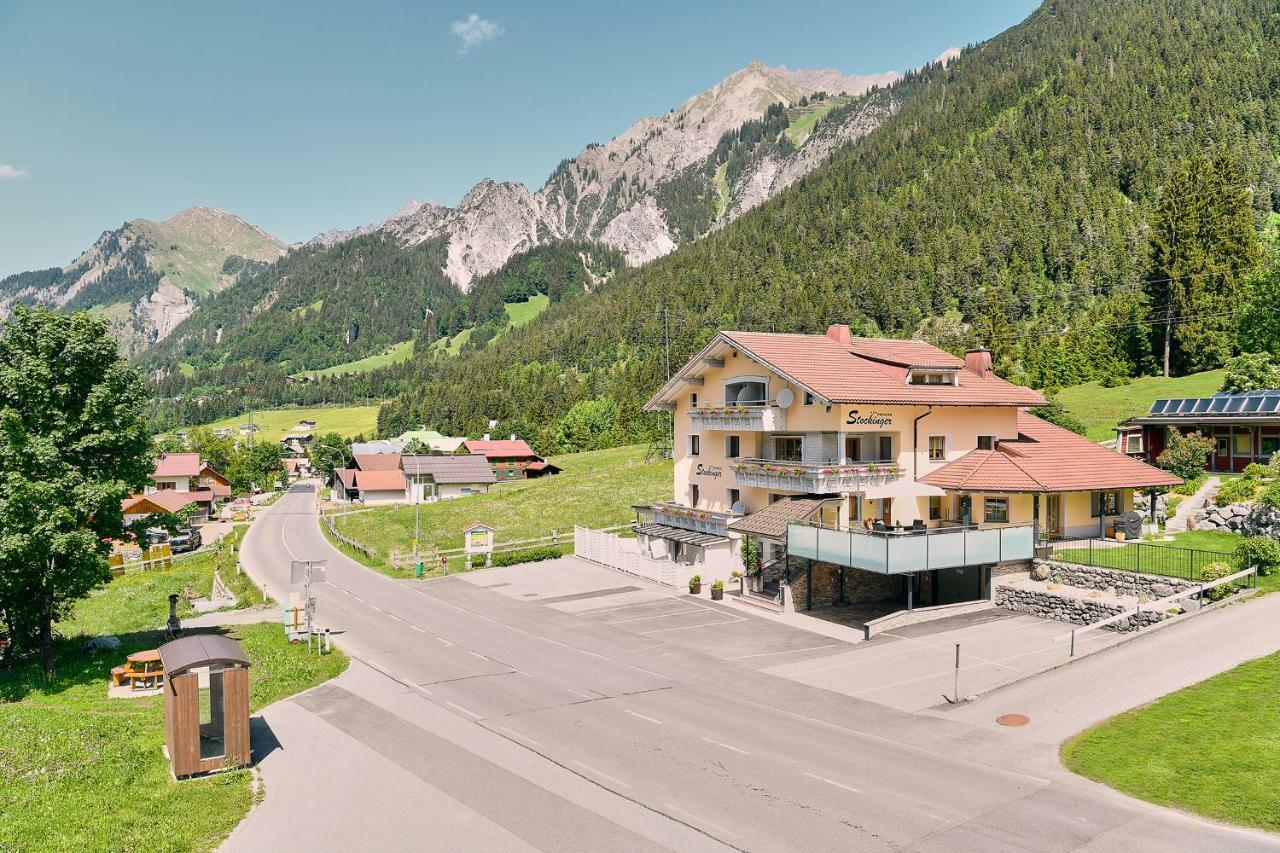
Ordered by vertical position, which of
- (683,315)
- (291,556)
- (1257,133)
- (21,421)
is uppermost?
(1257,133)

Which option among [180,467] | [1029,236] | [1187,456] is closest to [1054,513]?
[1187,456]

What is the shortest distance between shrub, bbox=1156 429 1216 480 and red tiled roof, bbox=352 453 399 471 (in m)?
87.4

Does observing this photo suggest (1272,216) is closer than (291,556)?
No

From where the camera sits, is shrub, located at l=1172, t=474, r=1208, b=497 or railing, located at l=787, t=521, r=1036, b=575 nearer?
railing, located at l=787, t=521, r=1036, b=575

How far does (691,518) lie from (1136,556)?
21194mm

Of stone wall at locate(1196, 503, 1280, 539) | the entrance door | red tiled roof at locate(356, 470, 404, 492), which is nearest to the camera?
stone wall at locate(1196, 503, 1280, 539)

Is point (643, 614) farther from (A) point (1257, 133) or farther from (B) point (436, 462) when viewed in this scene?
(A) point (1257, 133)

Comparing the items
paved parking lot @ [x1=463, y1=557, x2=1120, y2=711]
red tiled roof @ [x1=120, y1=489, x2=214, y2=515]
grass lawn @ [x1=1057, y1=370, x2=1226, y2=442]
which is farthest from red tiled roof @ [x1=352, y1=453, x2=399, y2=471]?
grass lawn @ [x1=1057, y1=370, x2=1226, y2=442]

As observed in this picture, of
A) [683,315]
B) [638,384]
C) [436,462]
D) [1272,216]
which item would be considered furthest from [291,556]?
[1272,216]

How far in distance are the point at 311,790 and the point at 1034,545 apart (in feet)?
94.7

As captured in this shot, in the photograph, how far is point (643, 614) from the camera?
36688mm

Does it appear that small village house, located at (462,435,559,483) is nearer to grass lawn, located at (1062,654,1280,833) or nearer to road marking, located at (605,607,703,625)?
road marking, located at (605,607,703,625)

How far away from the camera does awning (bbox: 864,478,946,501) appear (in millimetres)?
39812

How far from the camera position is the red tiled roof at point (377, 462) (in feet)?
352
